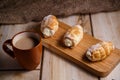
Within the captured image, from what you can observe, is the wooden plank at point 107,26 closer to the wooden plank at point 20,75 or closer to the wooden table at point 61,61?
the wooden table at point 61,61

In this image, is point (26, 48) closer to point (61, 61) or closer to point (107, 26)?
point (61, 61)

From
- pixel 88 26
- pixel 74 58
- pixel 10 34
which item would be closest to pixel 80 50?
pixel 74 58

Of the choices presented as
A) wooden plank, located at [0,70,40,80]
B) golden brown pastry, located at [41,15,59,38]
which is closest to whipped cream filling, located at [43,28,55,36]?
golden brown pastry, located at [41,15,59,38]

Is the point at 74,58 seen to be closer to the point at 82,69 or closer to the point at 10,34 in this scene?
the point at 82,69

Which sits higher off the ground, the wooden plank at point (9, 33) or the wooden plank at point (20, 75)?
the wooden plank at point (9, 33)

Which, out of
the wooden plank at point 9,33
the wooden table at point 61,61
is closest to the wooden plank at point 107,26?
the wooden table at point 61,61

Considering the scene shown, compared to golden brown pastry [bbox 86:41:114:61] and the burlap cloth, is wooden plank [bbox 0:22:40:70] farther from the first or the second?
golden brown pastry [bbox 86:41:114:61]

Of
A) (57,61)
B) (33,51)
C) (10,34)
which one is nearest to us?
(33,51)
